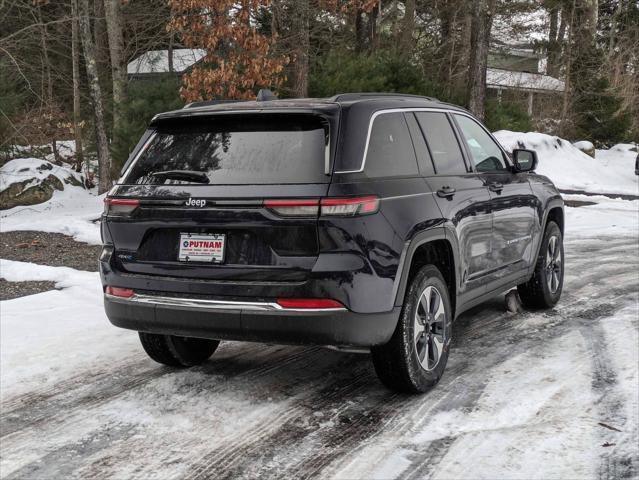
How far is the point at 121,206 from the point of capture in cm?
455

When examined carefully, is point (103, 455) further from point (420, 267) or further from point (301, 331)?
point (420, 267)

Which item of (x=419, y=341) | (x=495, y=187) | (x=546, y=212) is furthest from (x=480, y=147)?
(x=419, y=341)

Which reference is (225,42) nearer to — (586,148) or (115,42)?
(115,42)

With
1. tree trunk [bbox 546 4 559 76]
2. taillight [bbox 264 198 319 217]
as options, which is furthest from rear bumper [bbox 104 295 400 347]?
tree trunk [bbox 546 4 559 76]

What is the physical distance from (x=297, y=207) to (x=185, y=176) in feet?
2.49

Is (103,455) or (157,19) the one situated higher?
(157,19)

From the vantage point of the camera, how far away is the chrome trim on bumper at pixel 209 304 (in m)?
4.11

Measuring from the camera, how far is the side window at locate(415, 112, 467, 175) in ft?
16.9

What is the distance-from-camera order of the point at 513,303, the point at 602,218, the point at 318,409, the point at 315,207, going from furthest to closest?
the point at 602,218, the point at 513,303, the point at 318,409, the point at 315,207

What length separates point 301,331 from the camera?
4121 millimetres

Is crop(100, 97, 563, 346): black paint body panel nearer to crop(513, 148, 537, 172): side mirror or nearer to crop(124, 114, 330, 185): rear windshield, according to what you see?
crop(124, 114, 330, 185): rear windshield

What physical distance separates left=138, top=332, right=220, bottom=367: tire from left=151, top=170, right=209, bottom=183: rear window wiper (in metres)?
1.19

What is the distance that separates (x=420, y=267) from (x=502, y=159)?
79.0 inches

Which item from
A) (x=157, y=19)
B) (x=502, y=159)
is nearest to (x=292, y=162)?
(x=502, y=159)
